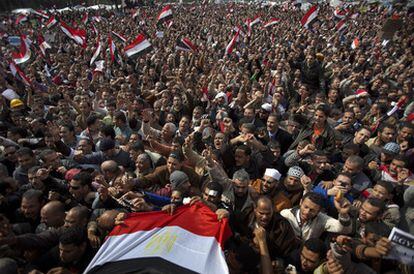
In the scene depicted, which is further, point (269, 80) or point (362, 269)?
point (269, 80)

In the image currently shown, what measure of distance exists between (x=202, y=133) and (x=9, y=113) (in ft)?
15.5

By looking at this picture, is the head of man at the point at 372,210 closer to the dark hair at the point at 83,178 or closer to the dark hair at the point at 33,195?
the dark hair at the point at 83,178

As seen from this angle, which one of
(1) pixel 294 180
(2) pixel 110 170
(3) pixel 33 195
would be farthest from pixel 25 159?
(1) pixel 294 180

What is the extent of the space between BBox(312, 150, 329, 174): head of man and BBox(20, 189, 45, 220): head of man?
341 centimetres

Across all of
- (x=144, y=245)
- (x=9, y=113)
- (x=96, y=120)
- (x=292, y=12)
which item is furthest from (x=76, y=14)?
(x=144, y=245)

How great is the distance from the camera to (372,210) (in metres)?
3.00

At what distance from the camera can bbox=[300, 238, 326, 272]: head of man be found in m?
2.74

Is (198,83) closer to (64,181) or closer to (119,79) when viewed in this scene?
(119,79)

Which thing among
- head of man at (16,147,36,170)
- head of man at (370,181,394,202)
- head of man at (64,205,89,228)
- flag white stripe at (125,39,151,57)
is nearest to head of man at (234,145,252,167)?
head of man at (370,181,394,202)

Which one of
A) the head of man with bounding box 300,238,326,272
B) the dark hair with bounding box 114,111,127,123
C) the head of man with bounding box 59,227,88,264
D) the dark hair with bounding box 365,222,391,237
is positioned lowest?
the head of man with bounding box 59,227,88,264

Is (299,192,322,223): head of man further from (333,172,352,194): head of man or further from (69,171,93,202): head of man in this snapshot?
(69,171,93,202): head of man

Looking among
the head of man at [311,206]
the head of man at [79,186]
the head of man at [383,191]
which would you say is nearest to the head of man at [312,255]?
the head of man at [311,206]

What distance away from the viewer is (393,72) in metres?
9.34

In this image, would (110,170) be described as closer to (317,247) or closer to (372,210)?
(317,247)
